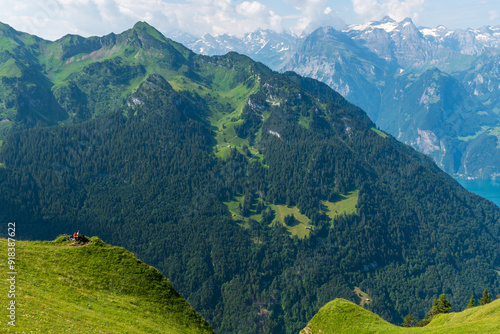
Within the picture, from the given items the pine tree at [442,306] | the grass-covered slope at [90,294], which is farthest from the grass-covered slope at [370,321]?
the pine tree at [442,306]

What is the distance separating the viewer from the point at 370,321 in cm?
6900

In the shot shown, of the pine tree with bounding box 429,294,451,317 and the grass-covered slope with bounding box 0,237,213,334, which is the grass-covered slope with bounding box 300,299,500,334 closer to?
the grass-covered slope with bounding box 0,237,213,334

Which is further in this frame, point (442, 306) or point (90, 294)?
point (442, 306)

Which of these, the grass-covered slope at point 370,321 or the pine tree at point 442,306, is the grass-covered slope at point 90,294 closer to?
the grass-covered slope at point 370,321

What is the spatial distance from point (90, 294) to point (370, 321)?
58.8 metres

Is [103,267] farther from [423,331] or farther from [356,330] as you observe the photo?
[423,331]

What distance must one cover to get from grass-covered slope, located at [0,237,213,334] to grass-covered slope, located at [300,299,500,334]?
1166 inches

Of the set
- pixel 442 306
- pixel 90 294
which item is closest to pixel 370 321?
pixel 442 306

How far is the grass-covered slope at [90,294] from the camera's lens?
37.8 m

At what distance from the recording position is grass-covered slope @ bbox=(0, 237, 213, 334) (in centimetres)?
3778

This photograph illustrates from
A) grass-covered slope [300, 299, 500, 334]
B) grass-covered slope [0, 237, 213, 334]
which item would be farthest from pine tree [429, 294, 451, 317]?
grass-covered slope [0, 237, 213, 334]

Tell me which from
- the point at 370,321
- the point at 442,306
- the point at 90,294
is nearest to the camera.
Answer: the point at 90,294

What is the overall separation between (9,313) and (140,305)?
2133cm

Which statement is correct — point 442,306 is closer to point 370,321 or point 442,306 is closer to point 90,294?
point 370,321
